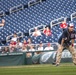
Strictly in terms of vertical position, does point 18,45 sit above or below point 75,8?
below

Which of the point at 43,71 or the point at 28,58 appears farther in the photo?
the point at 28,58

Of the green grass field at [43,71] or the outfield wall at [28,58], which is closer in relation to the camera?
the green grass field at [43,71]

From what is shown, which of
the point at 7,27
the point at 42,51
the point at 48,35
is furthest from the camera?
the point at 7,27

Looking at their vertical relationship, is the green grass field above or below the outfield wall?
below

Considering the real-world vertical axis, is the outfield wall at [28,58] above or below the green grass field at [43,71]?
above

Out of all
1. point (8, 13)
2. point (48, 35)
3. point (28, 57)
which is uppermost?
point (8, 13)

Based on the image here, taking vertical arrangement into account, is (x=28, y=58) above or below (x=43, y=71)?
above

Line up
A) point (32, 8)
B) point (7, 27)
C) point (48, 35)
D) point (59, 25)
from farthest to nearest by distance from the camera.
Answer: point (32, 8)
point (7, 27)
point (59, 25)
point (48, 35)

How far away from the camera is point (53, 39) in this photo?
28281mm

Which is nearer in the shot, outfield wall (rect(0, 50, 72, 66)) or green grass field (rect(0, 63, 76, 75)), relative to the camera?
green grass field (rect(0, 63, 76, 75))

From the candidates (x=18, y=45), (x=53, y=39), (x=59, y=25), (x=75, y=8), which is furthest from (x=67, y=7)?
(x=18, y=45)

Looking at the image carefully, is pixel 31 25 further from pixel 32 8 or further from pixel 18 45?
pixel 18 45

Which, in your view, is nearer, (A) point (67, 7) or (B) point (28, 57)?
(B) point (28, 57)

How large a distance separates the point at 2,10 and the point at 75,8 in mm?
7566
